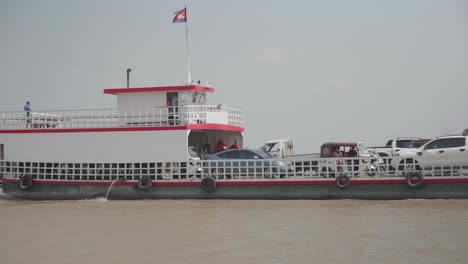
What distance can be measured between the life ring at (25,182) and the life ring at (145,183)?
405 centimetres

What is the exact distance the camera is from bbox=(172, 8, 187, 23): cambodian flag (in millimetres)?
28016

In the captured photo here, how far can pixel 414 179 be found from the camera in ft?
73.3

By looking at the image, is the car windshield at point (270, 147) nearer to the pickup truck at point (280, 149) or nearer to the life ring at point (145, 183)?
the pickup truck at point (280, 149)

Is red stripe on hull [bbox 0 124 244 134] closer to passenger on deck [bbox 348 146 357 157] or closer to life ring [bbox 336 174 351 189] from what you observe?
passenger on deck [bbox 348 146 357 157]

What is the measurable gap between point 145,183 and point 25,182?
447 cm

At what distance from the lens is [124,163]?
24750 mm

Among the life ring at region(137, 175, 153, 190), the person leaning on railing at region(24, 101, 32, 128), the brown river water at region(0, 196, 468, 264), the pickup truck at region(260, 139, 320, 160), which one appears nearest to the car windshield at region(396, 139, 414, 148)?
the pickup truck at region(260, 139, 320, 160)

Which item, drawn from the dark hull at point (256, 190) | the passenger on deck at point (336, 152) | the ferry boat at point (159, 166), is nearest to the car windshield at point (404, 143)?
the passenger on deck at point (336, 152)

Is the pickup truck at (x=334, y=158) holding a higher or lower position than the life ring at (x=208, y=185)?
higher

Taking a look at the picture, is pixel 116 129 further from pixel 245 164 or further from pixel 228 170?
pixel 245 164

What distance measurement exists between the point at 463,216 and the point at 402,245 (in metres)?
4.30

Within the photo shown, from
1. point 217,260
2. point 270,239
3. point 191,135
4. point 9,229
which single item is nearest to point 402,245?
point 270,239

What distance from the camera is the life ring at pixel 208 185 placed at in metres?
23.7

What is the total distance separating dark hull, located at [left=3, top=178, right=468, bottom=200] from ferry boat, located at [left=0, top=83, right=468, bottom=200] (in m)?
0.03
